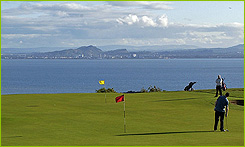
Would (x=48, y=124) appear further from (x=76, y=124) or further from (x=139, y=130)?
(x=139, y=130)

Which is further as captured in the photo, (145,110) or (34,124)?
(145,110)

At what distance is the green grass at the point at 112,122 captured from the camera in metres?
14.8

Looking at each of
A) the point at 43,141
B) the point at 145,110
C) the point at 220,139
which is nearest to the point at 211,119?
the point at 145,110

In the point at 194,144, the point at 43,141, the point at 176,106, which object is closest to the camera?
the point at 194,144

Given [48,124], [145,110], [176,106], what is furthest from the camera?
[176,106]

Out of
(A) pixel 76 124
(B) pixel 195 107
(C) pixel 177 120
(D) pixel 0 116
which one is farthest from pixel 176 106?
(D) pixel 0 116

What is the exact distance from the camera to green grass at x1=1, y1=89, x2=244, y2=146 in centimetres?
1477

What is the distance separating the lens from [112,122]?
19781 millimetres

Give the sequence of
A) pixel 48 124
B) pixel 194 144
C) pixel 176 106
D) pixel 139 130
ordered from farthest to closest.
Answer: pixel 176 106, pixel 48 124, pixel 139 130, pixel 194 144

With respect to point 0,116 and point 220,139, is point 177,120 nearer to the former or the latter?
point 220,139

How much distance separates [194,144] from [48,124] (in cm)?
751

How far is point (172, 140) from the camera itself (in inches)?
580

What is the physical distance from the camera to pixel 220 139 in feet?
48.8

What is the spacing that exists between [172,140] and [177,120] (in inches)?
229
